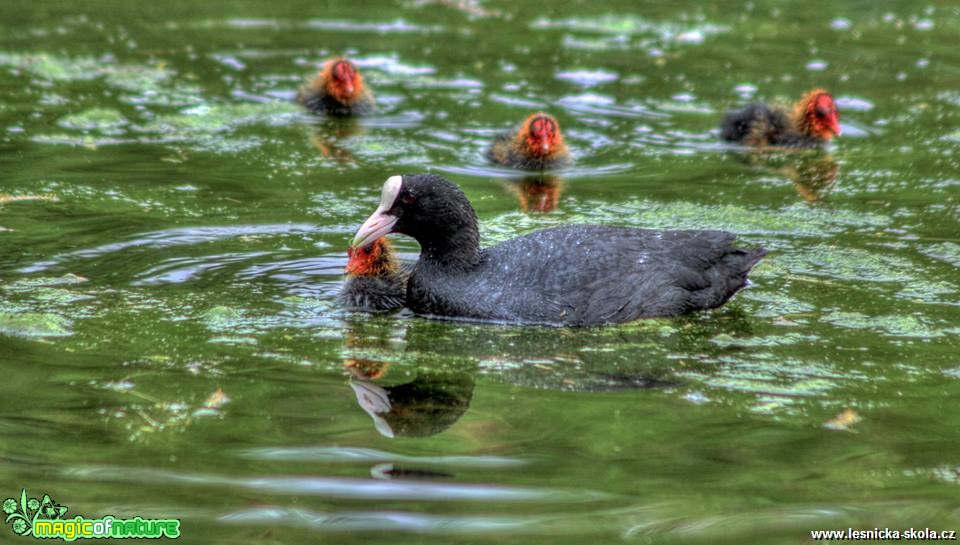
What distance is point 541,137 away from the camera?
35.7 ft

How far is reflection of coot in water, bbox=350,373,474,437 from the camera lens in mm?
5938

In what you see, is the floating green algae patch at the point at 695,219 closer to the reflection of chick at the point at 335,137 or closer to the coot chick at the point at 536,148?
the coot chick at the point at 536,148

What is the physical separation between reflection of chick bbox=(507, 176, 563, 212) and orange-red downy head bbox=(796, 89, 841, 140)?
2429mm

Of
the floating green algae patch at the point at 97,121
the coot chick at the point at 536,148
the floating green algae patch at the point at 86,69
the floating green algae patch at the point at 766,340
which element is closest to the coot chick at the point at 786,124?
the coot chick at the point at 536,148

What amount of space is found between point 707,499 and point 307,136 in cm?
741

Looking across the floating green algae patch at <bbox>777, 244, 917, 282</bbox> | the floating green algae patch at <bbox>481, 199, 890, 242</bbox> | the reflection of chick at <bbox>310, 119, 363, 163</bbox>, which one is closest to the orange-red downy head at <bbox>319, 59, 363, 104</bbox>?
the reflection of chick at <bbox>310, 119, 363, 163</bbox>

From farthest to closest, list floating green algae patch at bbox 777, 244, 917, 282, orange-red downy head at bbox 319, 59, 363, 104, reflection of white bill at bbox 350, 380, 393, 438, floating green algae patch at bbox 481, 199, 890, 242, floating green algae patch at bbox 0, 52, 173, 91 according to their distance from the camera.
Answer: floating green algae patch at bbox 0, 52, 173, 91
orange-red downy head at bbox 319, 59, 363, 104
floating green algae patch at bbox 481, 199, 890, 242
floating green algae patch at bbox 777, 244, 917, 282
reflection of white bill at bbox 350, 380, 393, 438

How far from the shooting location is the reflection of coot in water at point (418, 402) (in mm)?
5938

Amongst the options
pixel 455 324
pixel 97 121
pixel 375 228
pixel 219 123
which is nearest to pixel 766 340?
pixel 455 324

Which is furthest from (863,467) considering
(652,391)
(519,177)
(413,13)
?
(413,13)

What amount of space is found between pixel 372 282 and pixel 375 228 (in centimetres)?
33

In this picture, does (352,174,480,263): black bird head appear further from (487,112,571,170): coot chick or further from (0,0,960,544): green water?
(487,112,571,170): coot chick

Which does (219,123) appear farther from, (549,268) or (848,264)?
(848,264)

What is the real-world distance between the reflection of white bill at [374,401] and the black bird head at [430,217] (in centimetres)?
140
